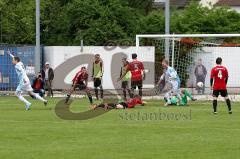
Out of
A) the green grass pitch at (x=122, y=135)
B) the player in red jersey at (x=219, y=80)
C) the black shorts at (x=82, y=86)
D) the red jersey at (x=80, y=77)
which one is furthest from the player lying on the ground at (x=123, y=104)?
the player in red jersey at (x=219, y=80)

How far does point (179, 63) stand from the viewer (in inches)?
1537

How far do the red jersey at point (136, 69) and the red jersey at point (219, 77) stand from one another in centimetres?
617

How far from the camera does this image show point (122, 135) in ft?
62.0

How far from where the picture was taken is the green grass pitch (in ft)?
50.5

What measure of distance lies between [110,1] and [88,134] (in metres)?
34.8

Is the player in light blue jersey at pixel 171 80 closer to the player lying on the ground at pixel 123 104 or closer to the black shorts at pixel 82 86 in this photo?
the player lying on the ground at pixel 123 104

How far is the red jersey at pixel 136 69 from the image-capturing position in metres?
32.4

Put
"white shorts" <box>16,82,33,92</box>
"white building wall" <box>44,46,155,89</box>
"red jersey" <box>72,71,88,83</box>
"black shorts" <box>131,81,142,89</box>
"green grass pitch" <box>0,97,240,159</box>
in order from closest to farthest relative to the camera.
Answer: "green grass pitch" <box>0,97,240,159</box> → "white shorts" <box>16,82,33,92</box> → "red jersey" <box>72,71,88,83</box> → "black shorts" <box>131,81,142,89</box> → "white building wall" <box>44,46,155,89</box>

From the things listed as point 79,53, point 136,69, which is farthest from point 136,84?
point 79,53

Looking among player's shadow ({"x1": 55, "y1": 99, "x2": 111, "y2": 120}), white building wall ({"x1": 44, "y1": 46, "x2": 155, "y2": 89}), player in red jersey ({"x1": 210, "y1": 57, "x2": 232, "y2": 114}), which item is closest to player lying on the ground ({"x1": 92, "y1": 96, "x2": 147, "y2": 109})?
player's shadow ({"x1": 55, "y1": 99, "x2": 111, "y2": 120})

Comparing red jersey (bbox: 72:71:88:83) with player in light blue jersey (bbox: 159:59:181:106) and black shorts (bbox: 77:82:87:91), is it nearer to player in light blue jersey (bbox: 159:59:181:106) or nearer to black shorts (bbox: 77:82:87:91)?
black shorts (bbox: 77:82:87:91)

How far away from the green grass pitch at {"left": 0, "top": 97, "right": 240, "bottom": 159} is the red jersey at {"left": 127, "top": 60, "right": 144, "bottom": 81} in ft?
16.0

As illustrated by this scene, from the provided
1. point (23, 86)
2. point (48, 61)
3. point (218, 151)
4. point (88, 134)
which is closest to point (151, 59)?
point (48, 61)

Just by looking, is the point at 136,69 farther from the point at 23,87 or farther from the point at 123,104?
the point at 23,87
